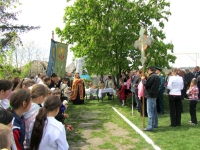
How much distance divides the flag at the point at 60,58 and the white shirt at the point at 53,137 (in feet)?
30.5

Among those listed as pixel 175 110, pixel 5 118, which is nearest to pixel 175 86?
pixel 175 110

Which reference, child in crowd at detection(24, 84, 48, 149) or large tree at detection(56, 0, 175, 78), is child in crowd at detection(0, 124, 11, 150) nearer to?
child in crowd at detection(24, 84, 48, 149)

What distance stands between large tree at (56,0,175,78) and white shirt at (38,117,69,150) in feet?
38.7

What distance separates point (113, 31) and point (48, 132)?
1220 centimetres

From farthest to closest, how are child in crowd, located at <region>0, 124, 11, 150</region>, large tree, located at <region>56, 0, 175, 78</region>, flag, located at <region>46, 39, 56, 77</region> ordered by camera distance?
large tree, located at <region>56, 0, 175, 78</region> < flag, located at <region>46, 39, 56, 77</region> < child in crowd, located at <region>0, 124, 11, 150</region>

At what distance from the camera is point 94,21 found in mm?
15414

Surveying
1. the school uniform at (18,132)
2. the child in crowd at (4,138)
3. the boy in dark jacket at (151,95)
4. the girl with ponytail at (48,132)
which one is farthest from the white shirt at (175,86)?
the child in crowd at (4,138)

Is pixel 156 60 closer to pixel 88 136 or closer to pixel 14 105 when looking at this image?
pixel 88 136

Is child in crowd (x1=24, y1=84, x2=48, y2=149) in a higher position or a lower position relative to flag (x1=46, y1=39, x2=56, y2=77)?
lower

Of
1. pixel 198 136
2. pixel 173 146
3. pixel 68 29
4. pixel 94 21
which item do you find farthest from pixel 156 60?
pixel 173 146

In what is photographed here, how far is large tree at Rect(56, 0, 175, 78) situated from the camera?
14820 mm

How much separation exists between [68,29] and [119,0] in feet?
12.7

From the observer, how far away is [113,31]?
48.0 feet

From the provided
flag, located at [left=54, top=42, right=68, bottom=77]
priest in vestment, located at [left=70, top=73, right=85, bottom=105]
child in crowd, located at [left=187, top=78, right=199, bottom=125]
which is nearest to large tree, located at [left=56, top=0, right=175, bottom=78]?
priest in vestment, located at [left=70, top=73, right=85, bottom=105]
